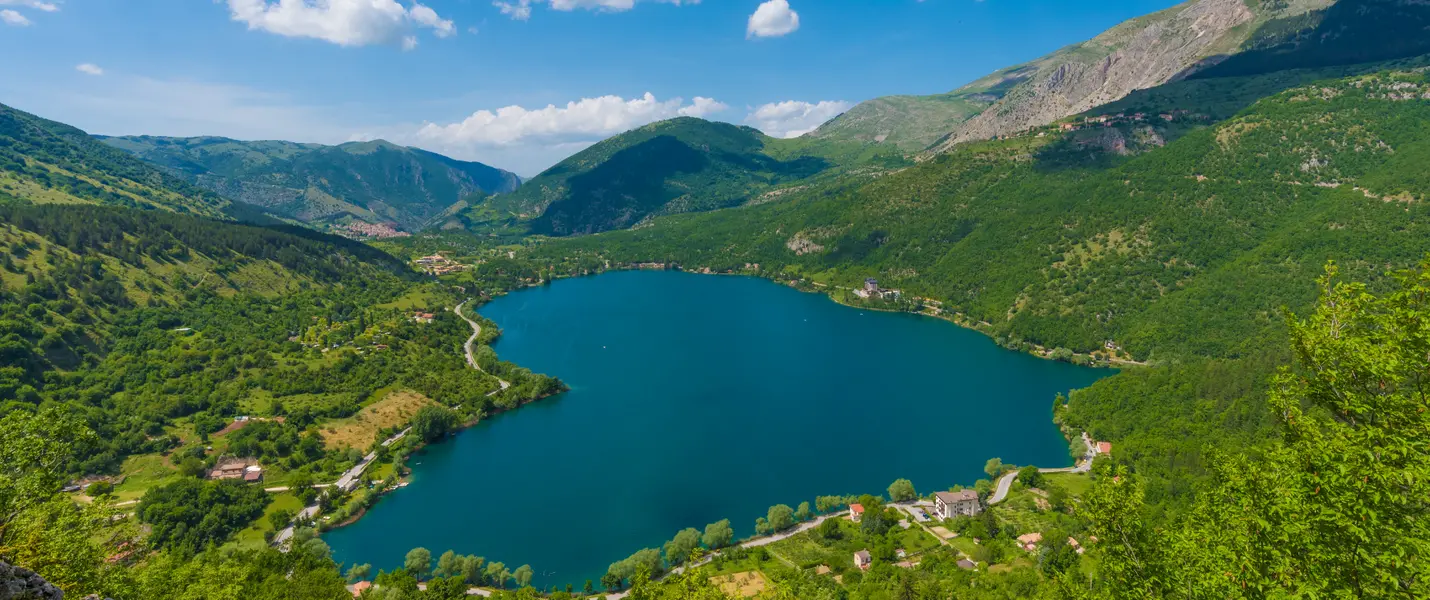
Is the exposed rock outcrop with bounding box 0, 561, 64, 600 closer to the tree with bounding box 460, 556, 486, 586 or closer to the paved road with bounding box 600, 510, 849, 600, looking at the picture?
the paved road with bounding box 600, 510, 849, 600

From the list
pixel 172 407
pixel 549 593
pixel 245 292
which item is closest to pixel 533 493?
pixel 549 593

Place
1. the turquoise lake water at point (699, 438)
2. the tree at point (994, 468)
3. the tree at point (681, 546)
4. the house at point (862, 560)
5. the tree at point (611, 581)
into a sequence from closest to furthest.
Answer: the tree at point (611, 581) < the house at point (862, 560) < the tree at point (681, 546) < the turquoise lake water at point (699, 438) < the tree at point (994, 468)

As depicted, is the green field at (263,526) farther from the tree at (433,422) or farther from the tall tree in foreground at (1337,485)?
the tall tree in foreground at (1337,485)

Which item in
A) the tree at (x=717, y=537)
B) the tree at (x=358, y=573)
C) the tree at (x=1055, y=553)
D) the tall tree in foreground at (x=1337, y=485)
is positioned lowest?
the tree at (x=358, y=573)

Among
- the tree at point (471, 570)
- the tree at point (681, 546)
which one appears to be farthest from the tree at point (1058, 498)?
the tree at point (471, 570)

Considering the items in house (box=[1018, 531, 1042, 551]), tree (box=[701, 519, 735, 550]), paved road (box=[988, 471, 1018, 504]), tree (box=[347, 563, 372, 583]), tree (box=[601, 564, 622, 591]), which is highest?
house (box=[1018, 531, 1042, 551])

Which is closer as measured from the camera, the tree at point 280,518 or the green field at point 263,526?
the green field at point 263,526

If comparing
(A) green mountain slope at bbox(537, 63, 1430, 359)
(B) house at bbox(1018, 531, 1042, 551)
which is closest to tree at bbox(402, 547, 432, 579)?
(B) house at bbox(1018, 531, 1042, 551)
